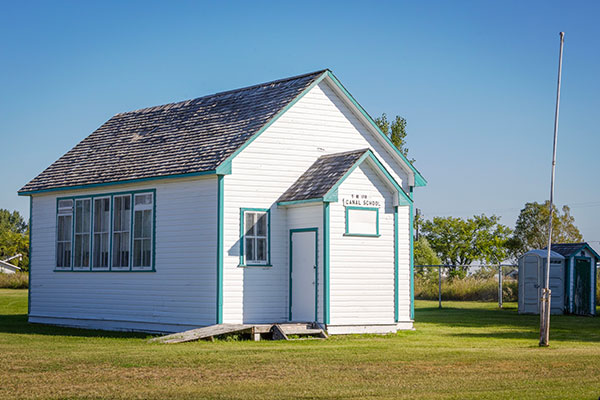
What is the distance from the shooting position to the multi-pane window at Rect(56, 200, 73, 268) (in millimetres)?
26203

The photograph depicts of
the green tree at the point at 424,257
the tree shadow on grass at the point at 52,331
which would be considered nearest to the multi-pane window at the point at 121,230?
the tree shadow on grass at the point at 52,331

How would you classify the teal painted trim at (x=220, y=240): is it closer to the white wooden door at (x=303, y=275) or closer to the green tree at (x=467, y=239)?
the white wooden door at (x=303, y=275)

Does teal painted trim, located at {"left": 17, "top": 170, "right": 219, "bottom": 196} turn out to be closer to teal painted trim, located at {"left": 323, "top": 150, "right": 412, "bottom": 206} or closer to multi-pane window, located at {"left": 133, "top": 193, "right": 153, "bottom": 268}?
multi-pane window, located at {"left": 133, "top": 193, "right": 153, "bottom": 268}

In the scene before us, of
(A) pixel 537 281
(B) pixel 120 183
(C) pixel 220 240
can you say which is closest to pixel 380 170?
(C) pixel 220 240

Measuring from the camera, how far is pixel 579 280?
3303 centimetres

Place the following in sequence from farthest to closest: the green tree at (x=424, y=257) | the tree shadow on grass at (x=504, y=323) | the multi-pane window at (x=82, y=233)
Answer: the green tree at (x=424, y=257) < the multi-pane window at (x=82, y=233) < the tree shadow on grass at (x=504, y=323)

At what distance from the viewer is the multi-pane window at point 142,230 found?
23.3m

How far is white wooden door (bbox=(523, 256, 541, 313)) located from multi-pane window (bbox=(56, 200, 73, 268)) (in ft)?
53.5

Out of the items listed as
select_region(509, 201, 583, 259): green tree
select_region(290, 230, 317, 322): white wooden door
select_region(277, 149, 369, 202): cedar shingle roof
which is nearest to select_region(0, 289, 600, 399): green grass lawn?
select_region(290, 230, 317, 322): white wooden door

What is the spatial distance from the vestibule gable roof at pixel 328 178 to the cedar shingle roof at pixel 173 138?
1751 mm

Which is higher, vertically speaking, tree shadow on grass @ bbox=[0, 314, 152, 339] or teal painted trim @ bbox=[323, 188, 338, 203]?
teal painted trim @ bbox=[323, 188, 338, 203]

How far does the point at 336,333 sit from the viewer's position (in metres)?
21.2

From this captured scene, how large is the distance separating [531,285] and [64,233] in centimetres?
1667

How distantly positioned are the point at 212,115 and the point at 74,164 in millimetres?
5190
